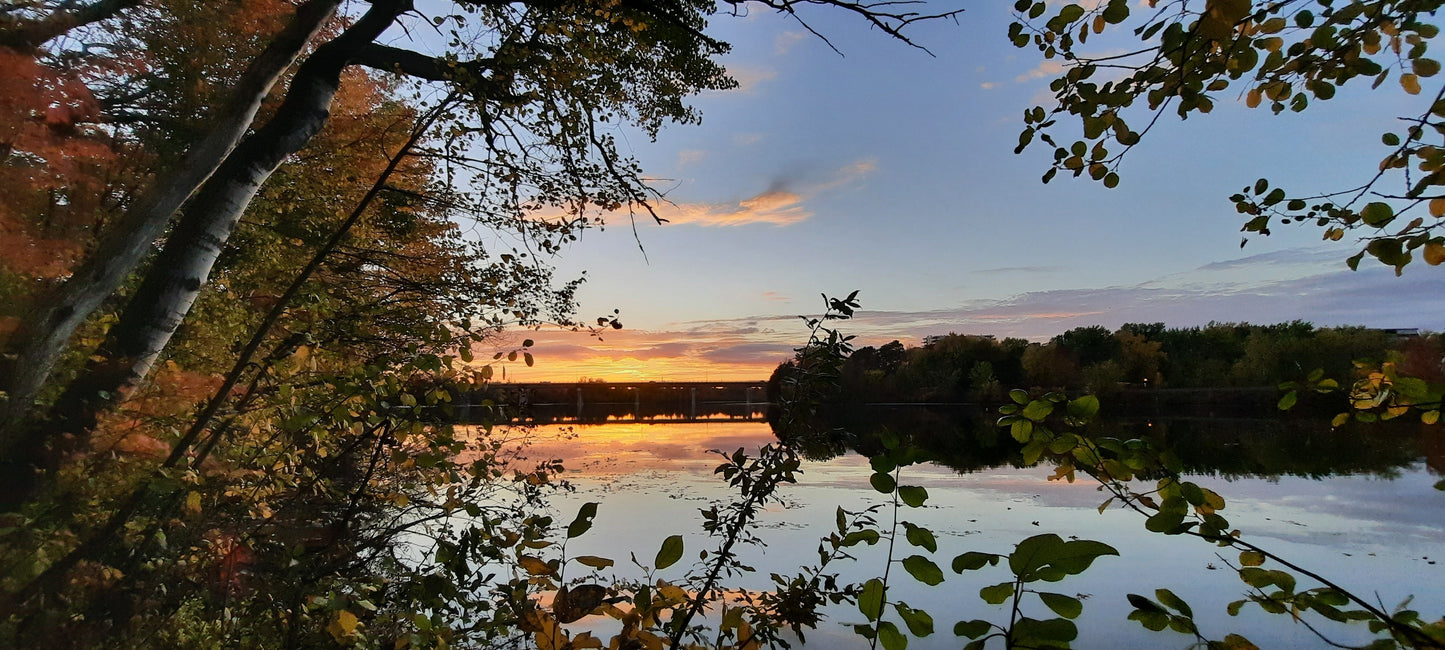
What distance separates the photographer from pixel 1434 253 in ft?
3.59

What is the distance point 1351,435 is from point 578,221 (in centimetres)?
3177

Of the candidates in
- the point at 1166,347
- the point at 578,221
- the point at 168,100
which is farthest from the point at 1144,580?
the point at 1166,347

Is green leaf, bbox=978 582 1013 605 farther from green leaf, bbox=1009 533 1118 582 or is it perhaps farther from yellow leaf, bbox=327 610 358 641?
yellow leaf, bbox=327 610 358 641

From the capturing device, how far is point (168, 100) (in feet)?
12.9

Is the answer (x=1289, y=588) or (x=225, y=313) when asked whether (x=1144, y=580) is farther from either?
(x=225, y=313)

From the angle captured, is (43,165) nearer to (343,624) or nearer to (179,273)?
(179,273)

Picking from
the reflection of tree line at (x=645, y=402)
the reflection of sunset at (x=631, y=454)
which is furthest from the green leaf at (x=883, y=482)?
the reflection of tree line at (x=645, y=402)

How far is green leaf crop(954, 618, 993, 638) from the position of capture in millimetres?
606

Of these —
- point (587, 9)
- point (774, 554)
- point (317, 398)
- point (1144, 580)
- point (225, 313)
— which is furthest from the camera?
point (774, 554)

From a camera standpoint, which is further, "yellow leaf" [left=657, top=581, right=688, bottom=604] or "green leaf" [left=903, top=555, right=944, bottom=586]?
"yellow leaf" [left=657, top=581, right=688, bottom=604]

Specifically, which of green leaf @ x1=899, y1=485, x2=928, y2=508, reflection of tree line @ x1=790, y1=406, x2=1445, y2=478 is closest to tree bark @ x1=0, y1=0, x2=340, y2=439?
green leaf @ x1=899, y1=485, x2=928, y2=508

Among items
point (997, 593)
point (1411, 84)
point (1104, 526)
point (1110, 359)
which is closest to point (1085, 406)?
point (997, 593)

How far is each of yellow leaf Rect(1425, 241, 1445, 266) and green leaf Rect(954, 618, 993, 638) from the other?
1.11 meters

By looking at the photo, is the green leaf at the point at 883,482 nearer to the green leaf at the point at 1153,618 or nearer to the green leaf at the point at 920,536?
the green leaf at the point at 920,536
